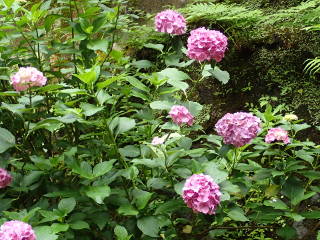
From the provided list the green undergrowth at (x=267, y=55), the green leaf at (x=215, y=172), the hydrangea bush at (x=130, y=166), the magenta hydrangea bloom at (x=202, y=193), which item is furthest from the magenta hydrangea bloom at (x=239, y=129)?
the green undergrowth at (x=267, y=55)

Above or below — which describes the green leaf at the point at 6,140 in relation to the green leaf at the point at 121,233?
above

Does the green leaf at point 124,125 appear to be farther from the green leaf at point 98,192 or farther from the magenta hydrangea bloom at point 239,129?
the magenta hydrangea bloom at point 239,129

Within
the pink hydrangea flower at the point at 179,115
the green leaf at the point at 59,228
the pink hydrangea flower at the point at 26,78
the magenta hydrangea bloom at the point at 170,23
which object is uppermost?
the magenta hydrangea bloom at the point at 170,23

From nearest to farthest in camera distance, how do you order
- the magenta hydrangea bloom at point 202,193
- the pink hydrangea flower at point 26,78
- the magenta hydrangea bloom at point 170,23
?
the magenta hydrangea bloom at point 202,193
the pink hydrangea flower at point 26,78
the magenta hydrangea bloom at point 170,23

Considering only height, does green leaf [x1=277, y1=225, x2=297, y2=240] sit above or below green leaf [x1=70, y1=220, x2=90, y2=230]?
below

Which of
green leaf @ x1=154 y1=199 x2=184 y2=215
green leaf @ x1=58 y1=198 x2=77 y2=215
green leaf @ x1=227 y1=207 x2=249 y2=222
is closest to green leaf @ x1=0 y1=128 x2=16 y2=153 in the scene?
green leaf @ x1=58 y1=198 x2=77 y2=215

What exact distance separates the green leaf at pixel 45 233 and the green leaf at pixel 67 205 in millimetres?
146

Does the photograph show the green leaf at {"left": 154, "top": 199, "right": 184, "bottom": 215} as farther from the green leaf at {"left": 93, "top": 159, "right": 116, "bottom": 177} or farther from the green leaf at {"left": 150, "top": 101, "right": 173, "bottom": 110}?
the green leaf at {"left": 150, "top": 101, "right": 173, "bottom": 110}

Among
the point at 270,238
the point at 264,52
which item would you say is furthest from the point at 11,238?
the point at 264,52

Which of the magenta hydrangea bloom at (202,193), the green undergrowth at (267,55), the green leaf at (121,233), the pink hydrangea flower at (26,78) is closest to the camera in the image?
the magenta hydrangea bloom at (202,193)

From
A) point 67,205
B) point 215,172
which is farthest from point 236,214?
point 67,205

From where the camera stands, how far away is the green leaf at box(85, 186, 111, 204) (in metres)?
1.54

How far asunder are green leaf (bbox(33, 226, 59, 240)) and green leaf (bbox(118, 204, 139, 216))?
0.30 meters

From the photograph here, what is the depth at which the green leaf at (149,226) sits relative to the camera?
1.64 meters
